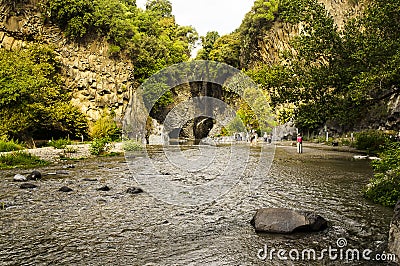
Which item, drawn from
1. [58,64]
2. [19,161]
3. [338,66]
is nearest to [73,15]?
[58,64]

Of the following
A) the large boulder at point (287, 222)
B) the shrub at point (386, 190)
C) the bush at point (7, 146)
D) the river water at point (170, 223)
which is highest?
the bush at point (7, 146)

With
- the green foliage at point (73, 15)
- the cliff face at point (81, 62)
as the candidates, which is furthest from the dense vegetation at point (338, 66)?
the green foliage at point (73, 15)

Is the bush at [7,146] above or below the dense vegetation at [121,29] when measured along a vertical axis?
below

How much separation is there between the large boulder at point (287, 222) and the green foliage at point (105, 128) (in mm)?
30851

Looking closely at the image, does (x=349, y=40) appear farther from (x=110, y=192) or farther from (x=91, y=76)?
(x=91, y=76)

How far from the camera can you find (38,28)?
1389 inches

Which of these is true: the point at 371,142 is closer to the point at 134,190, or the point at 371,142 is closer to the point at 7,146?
the point at 134,190

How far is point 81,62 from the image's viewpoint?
38250mm

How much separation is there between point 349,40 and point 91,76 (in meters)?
29.5

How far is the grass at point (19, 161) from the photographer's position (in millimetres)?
17469

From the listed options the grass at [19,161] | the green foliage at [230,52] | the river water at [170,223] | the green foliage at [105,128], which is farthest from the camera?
the green foliage at [230,52]

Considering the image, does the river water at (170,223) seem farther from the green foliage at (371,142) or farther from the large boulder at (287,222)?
the green foliage at (371,142)

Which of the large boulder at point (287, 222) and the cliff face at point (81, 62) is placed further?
the cliff face at point (81, 62)

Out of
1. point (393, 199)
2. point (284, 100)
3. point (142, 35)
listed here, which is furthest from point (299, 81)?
point (142, 35)
